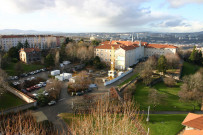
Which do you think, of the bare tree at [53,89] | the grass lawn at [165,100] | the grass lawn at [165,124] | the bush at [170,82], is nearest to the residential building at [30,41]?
the bare tree at [53,89]

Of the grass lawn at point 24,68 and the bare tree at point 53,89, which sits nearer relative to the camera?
the bare tree at point 53,89

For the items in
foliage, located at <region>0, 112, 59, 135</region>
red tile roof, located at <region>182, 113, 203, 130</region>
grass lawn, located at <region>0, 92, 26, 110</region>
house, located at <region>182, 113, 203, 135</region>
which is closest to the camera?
foliage, located at <region>0, 112, 59, 135</region>

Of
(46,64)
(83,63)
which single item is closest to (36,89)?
(46,64)

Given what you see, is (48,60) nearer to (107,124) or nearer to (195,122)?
(195,122)

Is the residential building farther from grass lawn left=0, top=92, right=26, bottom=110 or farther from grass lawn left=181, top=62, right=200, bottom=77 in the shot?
grass lawn left=181, top=62, right=200, bottom=77

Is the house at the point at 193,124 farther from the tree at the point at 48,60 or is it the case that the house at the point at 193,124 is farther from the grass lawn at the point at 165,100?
the tree at the point at 48,60

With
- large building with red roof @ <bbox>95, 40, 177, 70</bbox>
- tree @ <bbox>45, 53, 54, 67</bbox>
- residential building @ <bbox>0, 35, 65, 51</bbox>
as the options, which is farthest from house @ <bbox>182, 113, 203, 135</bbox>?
residential building @ <bbox>0, 35, 65, 51</bbox>

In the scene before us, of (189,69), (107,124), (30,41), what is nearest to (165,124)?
(107,124)
